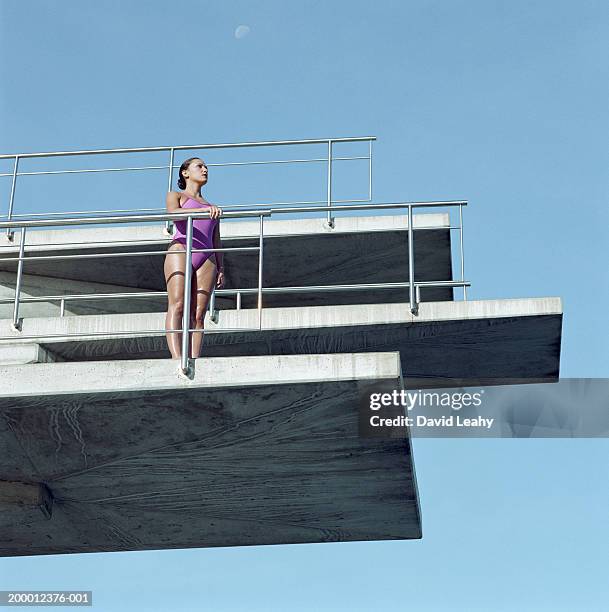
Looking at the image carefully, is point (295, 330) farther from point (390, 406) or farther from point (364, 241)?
point (390, 406)

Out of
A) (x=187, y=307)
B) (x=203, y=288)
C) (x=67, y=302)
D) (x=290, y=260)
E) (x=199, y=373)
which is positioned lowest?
(x=199, y=373)

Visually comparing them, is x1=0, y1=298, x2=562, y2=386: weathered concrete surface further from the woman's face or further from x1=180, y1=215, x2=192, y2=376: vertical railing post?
x1=180, y1=215, x2=192, y2=376: vertical railing post

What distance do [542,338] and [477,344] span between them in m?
0.52

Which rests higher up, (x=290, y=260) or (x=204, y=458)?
(x=290, y=260)

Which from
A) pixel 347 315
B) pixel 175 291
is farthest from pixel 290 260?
pixel 175 291

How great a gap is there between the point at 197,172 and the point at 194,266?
2.62 ft

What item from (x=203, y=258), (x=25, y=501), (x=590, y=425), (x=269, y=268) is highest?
(x=269, y=268)

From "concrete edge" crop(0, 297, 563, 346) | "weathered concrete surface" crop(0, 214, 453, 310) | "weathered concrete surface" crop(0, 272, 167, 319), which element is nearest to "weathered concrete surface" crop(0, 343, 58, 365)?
"concrete edge" crop(0, 297, 563, 346)

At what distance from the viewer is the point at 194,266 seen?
8258 millimetres

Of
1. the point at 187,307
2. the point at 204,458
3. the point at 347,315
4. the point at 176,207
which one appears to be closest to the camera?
the point at 187,307

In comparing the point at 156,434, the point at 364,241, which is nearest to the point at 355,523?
the point at 156,434

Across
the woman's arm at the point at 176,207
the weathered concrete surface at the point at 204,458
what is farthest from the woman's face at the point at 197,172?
the weathered concrete surface at the point at 204,458

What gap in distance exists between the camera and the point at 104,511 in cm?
868

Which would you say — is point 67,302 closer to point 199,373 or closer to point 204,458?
point 204,458
